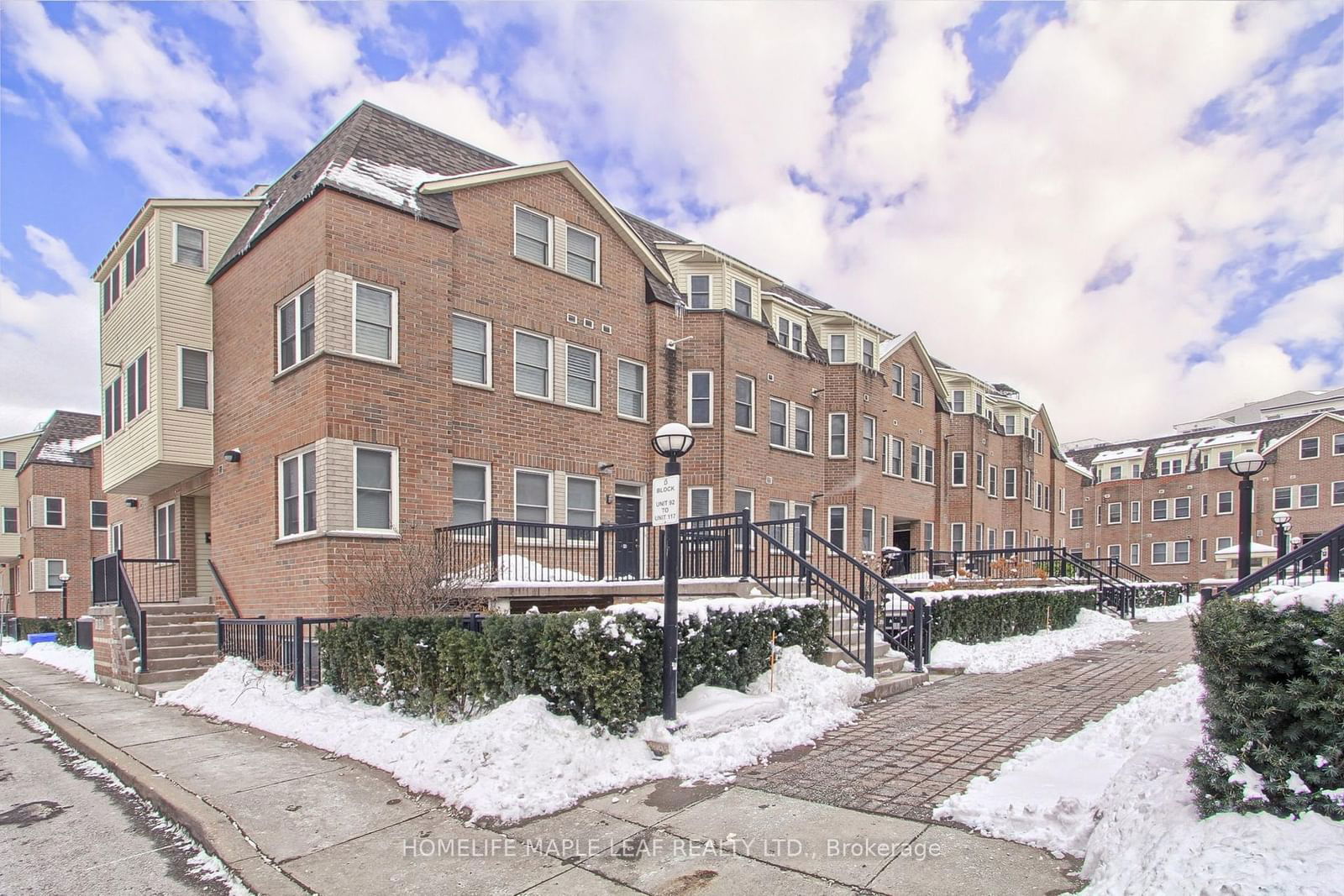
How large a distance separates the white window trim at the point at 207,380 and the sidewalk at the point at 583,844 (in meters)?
10.3

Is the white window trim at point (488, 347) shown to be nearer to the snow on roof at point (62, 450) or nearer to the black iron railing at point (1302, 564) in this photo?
the black iron railing at point (1302, 564)

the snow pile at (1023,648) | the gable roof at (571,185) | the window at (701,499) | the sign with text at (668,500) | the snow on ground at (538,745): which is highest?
the gable roof at (571,185)

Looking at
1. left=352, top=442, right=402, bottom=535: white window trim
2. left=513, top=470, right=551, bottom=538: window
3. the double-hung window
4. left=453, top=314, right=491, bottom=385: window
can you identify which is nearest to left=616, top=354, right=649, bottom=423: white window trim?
left=513, top=470, right=551, bottom=538: window

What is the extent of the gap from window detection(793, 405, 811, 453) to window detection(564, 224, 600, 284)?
7.89 metres

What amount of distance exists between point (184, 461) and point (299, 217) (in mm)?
5563

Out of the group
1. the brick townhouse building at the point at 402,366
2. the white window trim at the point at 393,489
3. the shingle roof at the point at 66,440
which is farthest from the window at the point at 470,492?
the shingle roof at the point at 66,440

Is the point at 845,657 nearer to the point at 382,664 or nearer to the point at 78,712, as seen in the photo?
the point at 382,664

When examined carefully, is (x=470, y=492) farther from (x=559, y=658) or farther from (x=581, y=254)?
(x=559, y=658)

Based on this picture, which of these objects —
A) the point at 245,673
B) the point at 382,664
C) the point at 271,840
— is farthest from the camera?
the point at 245,673

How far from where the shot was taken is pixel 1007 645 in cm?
1391

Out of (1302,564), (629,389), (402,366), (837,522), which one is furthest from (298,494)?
(837,522)

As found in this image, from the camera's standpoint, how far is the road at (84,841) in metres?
5.09

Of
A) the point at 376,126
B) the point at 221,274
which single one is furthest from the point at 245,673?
the point at 376,126

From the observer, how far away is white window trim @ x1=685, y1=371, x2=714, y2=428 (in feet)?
63.7
